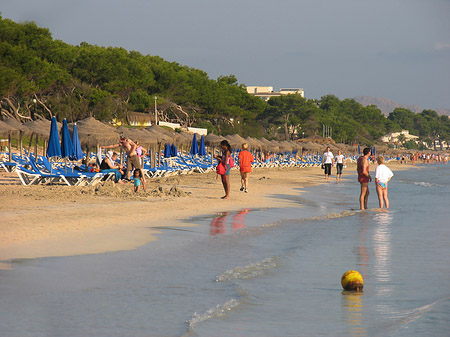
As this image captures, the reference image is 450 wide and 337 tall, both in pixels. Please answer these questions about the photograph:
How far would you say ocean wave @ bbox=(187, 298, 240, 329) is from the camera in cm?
461

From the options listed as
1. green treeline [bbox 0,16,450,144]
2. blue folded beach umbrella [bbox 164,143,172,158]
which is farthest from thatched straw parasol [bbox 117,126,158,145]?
green treeline [bbox 0,16,450,144]

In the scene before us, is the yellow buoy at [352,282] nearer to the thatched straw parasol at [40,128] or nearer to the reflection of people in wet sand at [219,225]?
the reflection of people in wet sand at [219,225]

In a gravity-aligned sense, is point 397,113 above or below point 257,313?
above

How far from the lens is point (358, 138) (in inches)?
5000

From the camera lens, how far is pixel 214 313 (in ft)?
16.1

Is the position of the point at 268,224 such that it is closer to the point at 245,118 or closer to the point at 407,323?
the point at 407,323

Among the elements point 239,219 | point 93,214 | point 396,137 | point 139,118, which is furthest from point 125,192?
point 396,137

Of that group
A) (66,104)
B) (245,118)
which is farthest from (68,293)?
(245,118)

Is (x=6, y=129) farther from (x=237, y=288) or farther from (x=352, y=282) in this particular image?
(x=352, y=282)

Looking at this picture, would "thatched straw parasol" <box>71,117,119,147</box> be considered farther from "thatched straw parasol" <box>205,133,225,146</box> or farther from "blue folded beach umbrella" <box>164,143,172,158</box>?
"thatched straw parasol" <box>205,133,225,146</box>

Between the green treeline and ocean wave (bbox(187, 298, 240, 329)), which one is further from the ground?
the green treeline

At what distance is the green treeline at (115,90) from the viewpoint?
4203cm

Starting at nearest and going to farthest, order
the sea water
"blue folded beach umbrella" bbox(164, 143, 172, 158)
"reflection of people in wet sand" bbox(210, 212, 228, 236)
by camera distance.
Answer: the sea water
"reflection of people in wet sand" bbox(210, 212, 228, 236)
"blue folded beach umbrella" bbox(164, 143, 172, 158)

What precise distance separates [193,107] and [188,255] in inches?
2382
